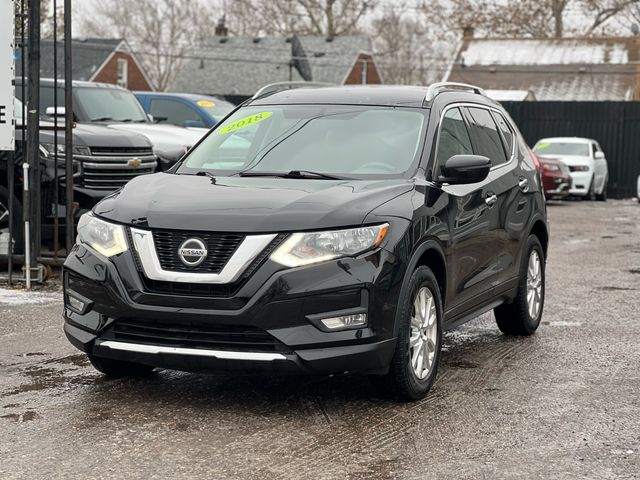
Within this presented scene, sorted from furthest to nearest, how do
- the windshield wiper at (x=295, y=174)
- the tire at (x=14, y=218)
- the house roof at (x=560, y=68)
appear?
1. the house roof at (x=560, y=68)
2. the tire at (x=14, y=218)
3. the windshield wiper at (x=295, y=174)

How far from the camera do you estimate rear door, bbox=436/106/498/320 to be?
6.41 metres

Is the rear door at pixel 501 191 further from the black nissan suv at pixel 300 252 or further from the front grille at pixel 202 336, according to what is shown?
the front grille at pixel 202 336

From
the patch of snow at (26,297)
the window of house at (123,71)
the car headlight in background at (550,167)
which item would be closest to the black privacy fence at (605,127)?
the car headlight in background at (550,167)

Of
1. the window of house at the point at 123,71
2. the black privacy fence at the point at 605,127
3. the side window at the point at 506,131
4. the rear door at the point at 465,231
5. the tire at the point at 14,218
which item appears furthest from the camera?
the window of house at the point at 123,71

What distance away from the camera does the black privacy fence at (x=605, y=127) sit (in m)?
29.3

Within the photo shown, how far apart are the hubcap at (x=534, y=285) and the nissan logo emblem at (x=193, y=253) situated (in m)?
3.45

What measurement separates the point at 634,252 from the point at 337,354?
1034 cm

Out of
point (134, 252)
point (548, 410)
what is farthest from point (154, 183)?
point (548, 410)

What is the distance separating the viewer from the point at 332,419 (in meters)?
5.48

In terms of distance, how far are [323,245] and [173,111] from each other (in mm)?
13852

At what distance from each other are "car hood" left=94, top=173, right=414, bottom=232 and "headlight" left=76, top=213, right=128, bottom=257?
0.06 meters

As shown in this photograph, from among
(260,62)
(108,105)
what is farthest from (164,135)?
(260,62)

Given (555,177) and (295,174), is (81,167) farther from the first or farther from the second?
(555,177)

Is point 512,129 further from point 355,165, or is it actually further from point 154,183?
point 154,183
